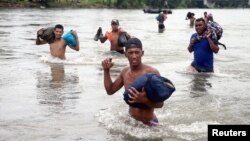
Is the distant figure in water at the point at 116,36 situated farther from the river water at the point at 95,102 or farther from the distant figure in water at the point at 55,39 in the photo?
the distant figure in water at the point at 55,39

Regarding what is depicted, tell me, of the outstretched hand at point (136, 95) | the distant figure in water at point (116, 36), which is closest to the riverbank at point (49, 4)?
the distant figure in water at point (116, 36)

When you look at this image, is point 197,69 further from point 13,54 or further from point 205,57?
point 13,54

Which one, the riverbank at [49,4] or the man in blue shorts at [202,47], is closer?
the man in blue shorts at [202,47]

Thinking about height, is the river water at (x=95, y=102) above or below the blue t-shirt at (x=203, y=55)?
below

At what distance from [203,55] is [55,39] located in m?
3.96

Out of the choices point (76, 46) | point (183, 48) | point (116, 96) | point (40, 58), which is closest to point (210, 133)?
point (116, 96)

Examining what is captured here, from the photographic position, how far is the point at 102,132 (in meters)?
6.29

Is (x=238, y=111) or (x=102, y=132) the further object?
(x=238, y=111)

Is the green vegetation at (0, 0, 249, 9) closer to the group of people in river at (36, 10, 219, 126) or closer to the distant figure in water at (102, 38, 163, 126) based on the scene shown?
the group of people in river at (36, 10, 219, 126)

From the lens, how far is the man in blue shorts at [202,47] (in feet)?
34.0

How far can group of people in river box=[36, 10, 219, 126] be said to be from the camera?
5.84 metres

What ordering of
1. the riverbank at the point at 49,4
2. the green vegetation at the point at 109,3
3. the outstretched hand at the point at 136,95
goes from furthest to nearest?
the green vegetation at the point at 109,3 < the riverbank at the point at 49,4 < the outstretched hand at the point at 136,95

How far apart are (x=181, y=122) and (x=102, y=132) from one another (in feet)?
4.28

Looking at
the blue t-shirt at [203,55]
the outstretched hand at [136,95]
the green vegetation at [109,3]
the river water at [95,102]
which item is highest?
the outstretched hand at [136,95]
